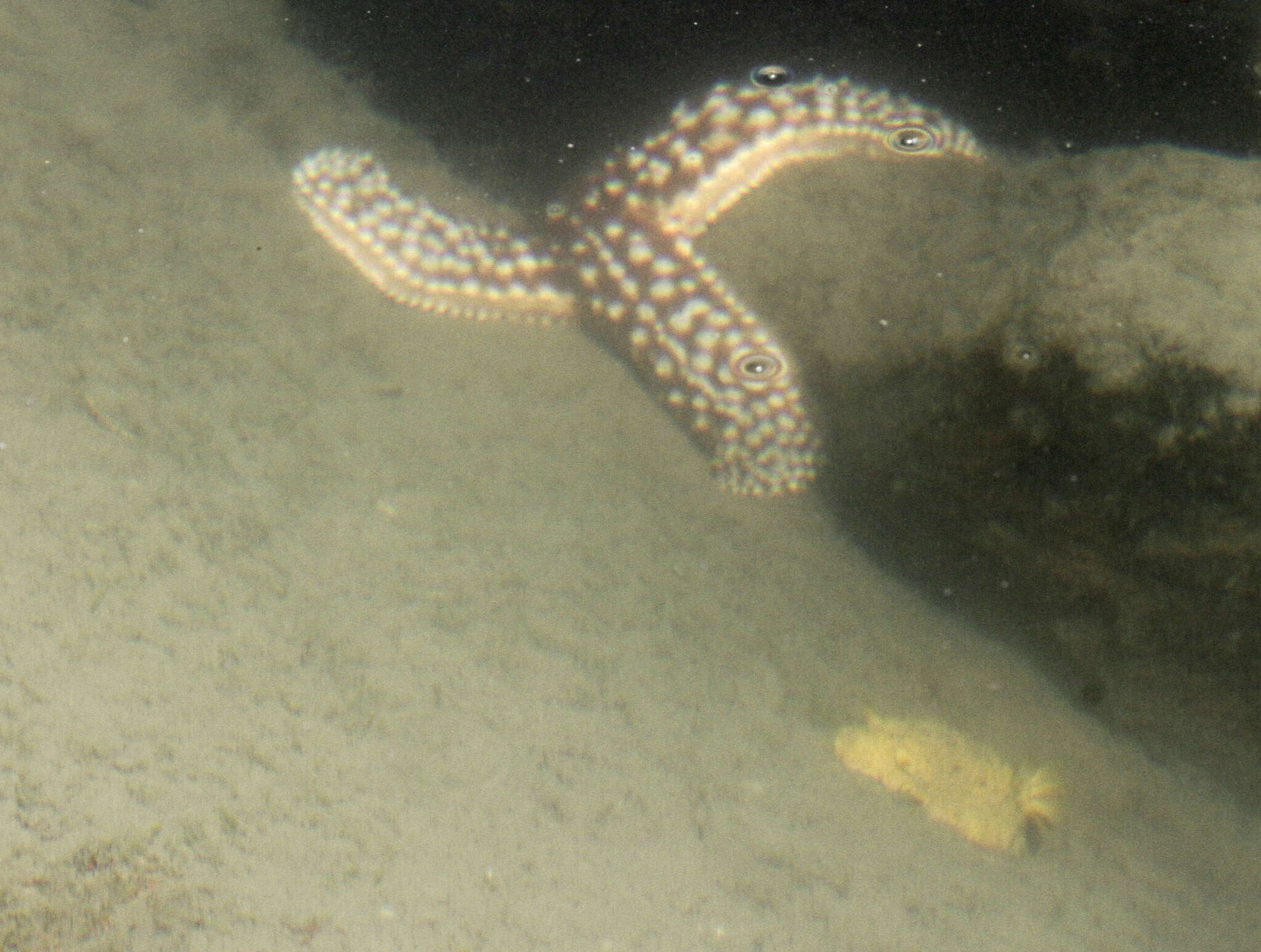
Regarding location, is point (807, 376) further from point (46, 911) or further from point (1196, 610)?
point (46, 911)

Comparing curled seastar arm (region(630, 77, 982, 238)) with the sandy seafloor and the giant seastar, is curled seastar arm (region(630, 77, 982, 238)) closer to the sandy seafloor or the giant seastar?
the giant seastar

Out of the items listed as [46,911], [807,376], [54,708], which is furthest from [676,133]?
[46,911]

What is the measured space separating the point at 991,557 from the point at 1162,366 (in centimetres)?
130

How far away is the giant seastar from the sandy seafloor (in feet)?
0.62

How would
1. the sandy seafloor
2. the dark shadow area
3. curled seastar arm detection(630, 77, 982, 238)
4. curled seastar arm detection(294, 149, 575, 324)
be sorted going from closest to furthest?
the sandy seafloor → the dark shadow area → curled seastar arm detection(630, 77, 982, 238) → curled seastar arm detection(294, 149, 575, 324)

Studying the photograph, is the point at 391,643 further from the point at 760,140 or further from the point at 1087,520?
the point at 760,140

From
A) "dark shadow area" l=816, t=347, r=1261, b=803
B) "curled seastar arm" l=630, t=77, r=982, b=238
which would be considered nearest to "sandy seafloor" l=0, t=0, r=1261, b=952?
"dark shadow area" l=816, t=347, r=1261, b=803

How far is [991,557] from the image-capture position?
418 cm

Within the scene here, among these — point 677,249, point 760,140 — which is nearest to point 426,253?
point 677,249

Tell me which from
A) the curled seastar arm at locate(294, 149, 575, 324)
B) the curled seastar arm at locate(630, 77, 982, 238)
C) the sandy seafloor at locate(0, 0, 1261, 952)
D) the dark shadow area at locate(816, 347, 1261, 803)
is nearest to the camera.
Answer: the sandy seafloor at locate(0, 0, 1261, 952)

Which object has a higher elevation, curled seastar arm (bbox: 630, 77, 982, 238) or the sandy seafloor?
curled seastar arm (bbox: 630, 77, 982, 238)

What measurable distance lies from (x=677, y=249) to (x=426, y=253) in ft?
4.65

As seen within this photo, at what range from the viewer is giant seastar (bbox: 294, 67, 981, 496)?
4.42 metres

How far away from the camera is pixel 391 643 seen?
328cm
